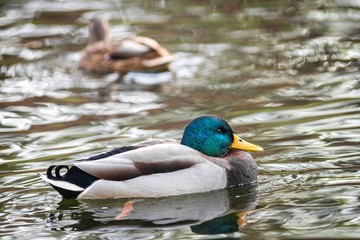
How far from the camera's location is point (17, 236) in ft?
27.2

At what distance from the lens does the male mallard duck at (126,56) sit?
49.9 feet

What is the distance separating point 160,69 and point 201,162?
238 inches

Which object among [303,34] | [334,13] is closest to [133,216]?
[303,34]

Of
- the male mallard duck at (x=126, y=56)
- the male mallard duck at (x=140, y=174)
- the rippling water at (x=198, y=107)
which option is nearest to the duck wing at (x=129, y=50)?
the male mallard duck at (x=126, y=56)

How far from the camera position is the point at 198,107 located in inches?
501

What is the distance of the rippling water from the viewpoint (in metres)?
8.61

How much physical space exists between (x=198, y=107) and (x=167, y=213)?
157 inches

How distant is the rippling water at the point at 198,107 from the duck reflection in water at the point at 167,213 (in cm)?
2

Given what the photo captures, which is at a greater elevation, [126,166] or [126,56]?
[126,166]

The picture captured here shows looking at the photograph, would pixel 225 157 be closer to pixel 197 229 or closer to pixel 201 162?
pixel 201 162

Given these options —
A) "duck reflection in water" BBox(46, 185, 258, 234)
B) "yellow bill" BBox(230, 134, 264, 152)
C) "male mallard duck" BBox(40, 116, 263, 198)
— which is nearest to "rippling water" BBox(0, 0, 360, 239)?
"duck reflection in water" BBox(46, 185, 258, 234)

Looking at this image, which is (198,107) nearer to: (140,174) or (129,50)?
(129,50)

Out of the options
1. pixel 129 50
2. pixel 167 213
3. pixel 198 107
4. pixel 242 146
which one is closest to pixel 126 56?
pixel 129 50

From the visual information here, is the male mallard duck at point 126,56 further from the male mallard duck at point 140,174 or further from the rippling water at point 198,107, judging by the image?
the male mallard duck at point 140,174
